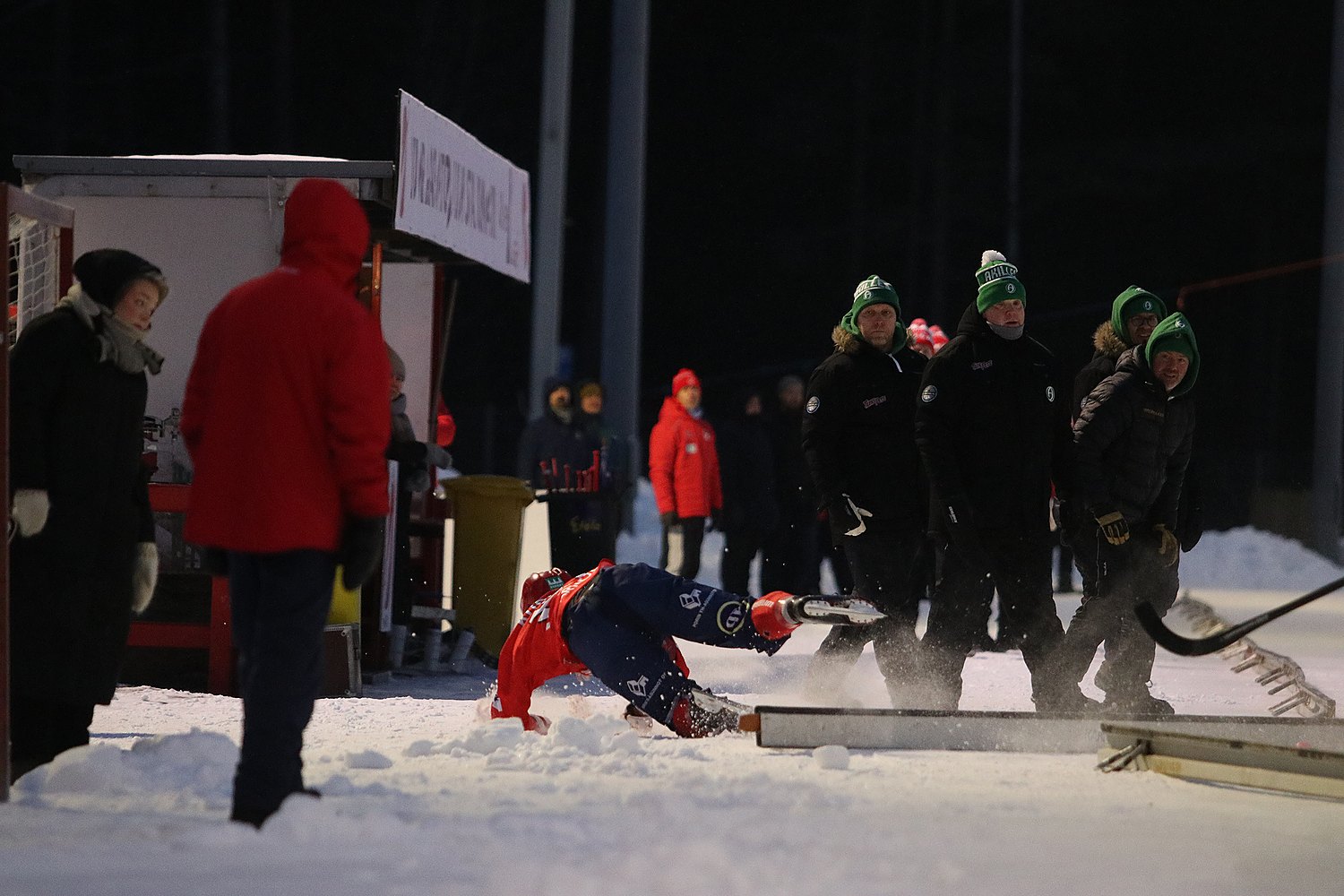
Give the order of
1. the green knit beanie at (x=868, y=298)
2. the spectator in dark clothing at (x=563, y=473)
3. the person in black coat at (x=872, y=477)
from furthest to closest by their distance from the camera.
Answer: the spectator in dark clothing at (x=563, y=473) → the green knit beanie at (x=868, y=298) → the person in black coat at (x=872, y=477)

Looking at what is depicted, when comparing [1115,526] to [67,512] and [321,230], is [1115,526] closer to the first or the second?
[321,230]

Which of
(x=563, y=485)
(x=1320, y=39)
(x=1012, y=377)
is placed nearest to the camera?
(x=1012, y=377)

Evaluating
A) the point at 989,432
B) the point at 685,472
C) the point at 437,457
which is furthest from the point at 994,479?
the point at 685,472

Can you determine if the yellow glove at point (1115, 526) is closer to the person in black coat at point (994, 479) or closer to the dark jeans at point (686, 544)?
the person in black coat at point (994, 479)

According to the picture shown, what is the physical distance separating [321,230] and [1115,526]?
12.0 ft

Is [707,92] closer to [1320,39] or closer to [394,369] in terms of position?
[1320,39]

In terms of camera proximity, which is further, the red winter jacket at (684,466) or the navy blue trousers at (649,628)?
the red winter jacket at (684,466)

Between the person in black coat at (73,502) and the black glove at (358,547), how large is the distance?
3.87 ft

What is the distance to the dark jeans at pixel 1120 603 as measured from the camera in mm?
6883

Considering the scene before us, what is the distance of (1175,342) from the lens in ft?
22.9

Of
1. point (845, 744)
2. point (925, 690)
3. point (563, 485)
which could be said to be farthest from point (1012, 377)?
point (563, 485)

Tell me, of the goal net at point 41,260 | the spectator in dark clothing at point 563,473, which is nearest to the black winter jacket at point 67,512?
the goal net at point 41,260

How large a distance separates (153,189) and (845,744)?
4167mm

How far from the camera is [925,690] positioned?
266 inches
